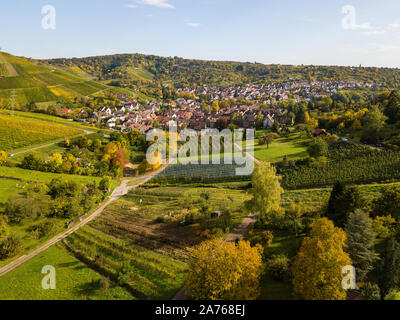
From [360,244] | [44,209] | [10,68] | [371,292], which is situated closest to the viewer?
[371,292]

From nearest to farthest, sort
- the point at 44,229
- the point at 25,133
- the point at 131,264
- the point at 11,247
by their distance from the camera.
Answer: the point at 131,264, the point at 11,247, the point at 44,229, the point at 25,133

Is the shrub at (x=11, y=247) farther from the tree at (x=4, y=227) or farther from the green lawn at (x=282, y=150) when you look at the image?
the green lawn at (x=282, y=150)

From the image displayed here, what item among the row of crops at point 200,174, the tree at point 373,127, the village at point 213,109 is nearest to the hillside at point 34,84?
the village at point 213,109

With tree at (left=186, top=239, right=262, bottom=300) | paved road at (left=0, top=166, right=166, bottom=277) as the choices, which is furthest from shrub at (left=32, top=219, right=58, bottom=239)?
tree at (left=186, top=239, right=262, bottom=300)

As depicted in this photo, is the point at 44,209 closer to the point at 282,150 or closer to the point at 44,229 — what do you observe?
the point at 44,229

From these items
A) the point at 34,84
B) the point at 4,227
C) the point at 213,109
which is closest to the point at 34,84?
the point at 34,84

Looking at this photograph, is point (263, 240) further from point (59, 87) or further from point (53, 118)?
point (59, 87)

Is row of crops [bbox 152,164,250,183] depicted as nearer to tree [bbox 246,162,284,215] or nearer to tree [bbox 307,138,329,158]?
tree [bbox 307,138,329,158]
